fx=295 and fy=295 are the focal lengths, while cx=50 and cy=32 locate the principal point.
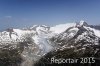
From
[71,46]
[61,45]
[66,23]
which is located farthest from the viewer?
[71,46]

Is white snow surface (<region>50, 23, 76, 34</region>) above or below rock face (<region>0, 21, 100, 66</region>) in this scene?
above

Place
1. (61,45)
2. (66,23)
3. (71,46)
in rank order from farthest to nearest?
(71,46), (61,45), (66,23)

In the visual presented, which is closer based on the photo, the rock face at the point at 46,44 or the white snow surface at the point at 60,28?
the white snow surface at the point at 60,28

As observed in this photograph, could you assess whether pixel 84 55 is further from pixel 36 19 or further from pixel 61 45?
pixel 36 19

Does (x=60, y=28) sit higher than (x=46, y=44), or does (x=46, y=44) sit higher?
(x=60, y=28)

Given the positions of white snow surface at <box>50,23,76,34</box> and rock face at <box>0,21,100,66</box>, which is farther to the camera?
rock face at <box>0,21,100,66</box>

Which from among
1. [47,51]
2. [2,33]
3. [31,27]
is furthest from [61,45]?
[2,33]

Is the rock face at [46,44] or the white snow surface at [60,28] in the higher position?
the white snow surface at [60,28]

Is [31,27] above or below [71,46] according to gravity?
above
